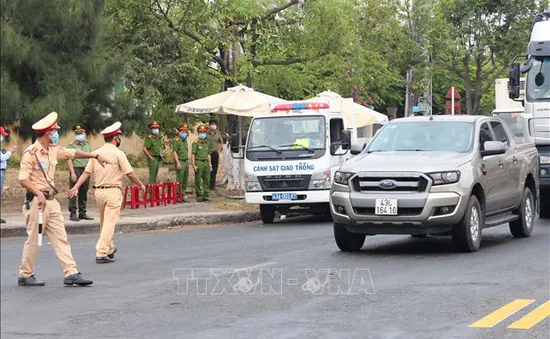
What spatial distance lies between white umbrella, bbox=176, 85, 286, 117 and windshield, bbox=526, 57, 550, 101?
6.47 metres

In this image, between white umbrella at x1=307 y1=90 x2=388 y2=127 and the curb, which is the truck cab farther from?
white umbrella at x1=307 y1=90 x2=388 y2=127

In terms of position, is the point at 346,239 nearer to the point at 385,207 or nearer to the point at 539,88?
the point at 385,207

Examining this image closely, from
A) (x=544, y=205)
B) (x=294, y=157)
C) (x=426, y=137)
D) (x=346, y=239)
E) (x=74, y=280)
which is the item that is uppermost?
(x=426, y=137)

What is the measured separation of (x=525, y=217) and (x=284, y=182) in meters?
6.21

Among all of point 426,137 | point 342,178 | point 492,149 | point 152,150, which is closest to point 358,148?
point 426,137

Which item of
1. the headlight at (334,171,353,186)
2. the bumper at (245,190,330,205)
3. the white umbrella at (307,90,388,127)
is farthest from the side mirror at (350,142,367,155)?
the white umbrella at (307,90,388,127)

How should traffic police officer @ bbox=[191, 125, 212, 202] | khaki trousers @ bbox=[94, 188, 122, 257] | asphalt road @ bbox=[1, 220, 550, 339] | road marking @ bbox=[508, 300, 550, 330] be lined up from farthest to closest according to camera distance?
traffic police officer @ bbox=[191, 125, 212, 202] < khaki trousers @ bbox=[94, 188, 122, 257] < road marking @ bbox=[508, 300, 550, 330] < asphalt road @ bbox=[1, 220, 550, 339]

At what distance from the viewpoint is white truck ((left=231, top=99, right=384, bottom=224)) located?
840 inches

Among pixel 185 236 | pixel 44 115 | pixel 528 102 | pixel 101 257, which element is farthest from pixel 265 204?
pixel 44 115

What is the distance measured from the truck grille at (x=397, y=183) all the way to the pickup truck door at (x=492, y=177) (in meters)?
1.37

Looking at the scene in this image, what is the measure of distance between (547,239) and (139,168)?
24.2m

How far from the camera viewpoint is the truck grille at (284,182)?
2133 centimetres

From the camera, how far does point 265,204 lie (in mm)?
21688

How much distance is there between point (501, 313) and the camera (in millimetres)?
9266
